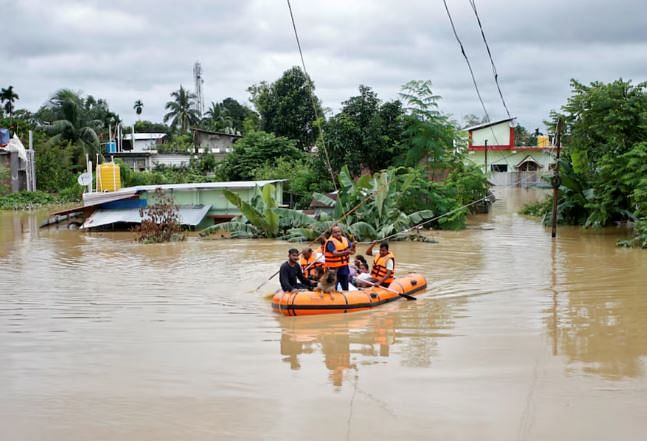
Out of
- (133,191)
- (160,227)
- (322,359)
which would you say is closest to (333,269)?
(322,359)

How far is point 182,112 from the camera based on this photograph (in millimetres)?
75188

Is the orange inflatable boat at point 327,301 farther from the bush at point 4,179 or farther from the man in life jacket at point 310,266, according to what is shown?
the bush at point 4,179

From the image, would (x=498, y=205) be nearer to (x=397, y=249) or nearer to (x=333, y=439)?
(x=397, y=249)

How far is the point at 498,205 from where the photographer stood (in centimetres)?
4453

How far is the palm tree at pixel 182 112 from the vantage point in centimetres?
7469

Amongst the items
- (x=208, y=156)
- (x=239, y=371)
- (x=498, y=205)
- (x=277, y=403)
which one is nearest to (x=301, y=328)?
(x=239, y=371)

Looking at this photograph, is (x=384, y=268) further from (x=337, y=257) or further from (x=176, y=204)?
(x=176, y=204)

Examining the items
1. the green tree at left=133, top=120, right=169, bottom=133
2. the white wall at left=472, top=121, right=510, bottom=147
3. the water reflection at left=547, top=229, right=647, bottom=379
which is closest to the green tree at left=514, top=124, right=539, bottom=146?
the white wall at left=472, top=121, right=510, bottom=147

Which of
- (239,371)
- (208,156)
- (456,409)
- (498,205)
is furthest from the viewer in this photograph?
(208,156)

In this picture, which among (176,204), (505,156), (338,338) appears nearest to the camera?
(338,338)

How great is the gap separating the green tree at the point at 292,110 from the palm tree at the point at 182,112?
2489cm

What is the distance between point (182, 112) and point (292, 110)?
89.5 feet

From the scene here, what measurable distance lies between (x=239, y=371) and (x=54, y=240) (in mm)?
19552

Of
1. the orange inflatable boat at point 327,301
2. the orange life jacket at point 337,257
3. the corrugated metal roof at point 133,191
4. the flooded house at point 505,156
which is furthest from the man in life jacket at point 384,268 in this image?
the flooded house at point 505,156
